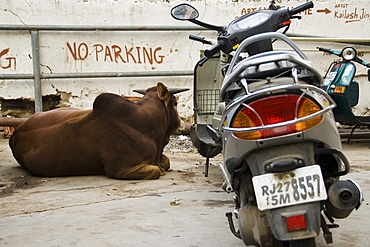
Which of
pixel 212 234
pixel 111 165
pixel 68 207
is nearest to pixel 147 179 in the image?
pixel 111 165

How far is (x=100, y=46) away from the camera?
24.9ft

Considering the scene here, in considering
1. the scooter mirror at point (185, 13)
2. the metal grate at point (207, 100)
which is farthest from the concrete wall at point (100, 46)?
the scooter mirror at point (185, 13)

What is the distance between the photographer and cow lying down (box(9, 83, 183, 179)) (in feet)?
15.9

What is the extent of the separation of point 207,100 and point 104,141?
3.59ft

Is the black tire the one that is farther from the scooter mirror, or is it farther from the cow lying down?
the cow lying down

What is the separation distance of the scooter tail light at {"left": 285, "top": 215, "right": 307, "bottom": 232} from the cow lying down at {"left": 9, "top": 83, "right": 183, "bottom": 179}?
116 inches

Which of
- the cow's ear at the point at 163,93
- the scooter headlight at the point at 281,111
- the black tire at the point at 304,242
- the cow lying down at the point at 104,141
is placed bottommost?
the cow lying down at the point at 104,141

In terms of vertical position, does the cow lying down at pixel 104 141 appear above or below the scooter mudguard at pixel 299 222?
below

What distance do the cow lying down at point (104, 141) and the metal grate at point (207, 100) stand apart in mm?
447

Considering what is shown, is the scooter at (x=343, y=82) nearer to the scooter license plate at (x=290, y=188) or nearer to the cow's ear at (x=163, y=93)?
the cow's ear at (x=163, y=93)

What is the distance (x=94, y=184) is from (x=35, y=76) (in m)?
3.24

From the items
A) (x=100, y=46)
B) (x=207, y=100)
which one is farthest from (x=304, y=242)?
(x=100, y=46)

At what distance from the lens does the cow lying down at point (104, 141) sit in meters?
4.86

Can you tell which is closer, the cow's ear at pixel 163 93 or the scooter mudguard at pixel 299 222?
the scooter mudguard at pixel 299 222
